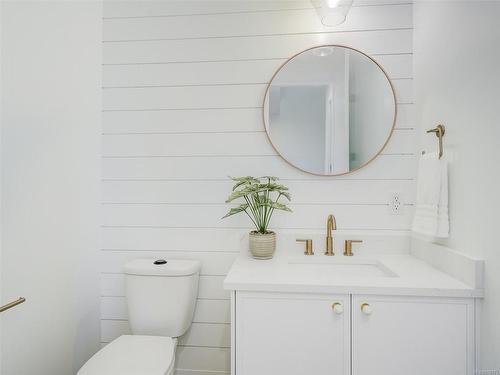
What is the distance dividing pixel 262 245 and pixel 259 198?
0.25 metres

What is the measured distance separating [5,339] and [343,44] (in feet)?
6.82

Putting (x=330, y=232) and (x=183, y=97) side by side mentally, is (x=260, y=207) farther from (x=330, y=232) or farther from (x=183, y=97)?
(x=183, y=97)

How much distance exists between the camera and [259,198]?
1582 millimetres

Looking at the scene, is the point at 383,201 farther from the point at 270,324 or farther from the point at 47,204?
the point at 47,204

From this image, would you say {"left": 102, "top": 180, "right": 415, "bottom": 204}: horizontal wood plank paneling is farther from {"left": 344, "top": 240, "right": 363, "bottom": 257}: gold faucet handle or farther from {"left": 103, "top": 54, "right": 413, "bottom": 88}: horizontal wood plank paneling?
{"left": 103, "top": 54, "right": 413, "bottom": 88}: horizontal wood plank paneling

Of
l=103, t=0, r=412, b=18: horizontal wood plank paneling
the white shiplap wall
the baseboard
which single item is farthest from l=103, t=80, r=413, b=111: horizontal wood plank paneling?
the baseboard

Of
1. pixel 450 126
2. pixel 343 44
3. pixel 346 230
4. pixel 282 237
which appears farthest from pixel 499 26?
pixel 282 237

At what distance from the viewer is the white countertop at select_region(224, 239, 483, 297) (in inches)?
43.1

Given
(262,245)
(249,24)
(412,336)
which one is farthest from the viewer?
(249,24)

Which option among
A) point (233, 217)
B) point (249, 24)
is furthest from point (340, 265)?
point (249, 24)

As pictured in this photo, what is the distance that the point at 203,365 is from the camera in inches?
67.9

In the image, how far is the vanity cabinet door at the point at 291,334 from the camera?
1120 mm

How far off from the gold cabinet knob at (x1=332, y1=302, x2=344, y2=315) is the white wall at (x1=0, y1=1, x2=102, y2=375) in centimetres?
125

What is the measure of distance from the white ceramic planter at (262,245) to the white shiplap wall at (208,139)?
18 centimetres
